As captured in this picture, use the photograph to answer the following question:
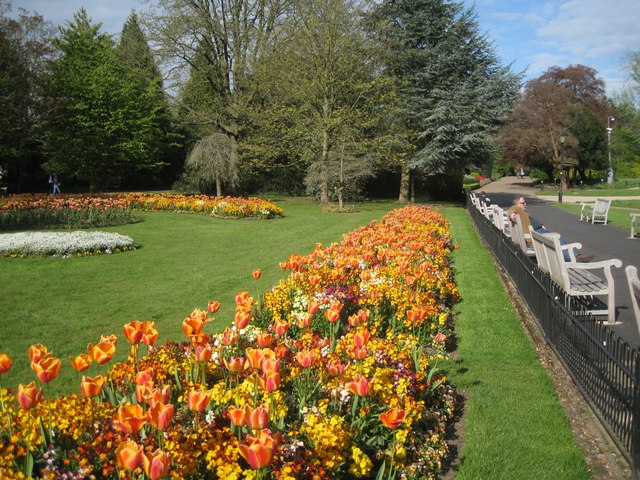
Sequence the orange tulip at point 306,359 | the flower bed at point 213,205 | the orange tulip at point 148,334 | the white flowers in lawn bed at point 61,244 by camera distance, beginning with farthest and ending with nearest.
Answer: the flower bed at point 213,205, the white flowers in lawn bed at point 61,244, the orange tulip at point 148,334, the orange tulip at point 306,359

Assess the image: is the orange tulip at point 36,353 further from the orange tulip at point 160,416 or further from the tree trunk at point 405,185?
the tree trunk at point 405,185

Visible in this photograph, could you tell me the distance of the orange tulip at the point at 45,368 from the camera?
98.5 inches

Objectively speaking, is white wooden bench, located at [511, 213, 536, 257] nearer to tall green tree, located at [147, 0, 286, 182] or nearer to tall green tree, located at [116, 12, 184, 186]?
tall green tree, located at [147, 0, 286, 182]

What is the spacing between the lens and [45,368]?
2561mm

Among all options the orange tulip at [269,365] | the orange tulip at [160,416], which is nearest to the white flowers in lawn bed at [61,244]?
the orange tulip at [269,365]

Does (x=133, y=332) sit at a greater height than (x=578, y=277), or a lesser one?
greater

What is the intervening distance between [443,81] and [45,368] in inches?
1036

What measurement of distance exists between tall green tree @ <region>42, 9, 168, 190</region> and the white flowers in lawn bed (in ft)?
64.9

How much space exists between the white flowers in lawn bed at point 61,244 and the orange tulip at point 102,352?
31.9ft

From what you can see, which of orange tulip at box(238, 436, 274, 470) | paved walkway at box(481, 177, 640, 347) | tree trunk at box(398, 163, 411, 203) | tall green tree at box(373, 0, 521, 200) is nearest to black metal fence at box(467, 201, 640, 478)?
paved walkway at box(481, 177, 640, 347)

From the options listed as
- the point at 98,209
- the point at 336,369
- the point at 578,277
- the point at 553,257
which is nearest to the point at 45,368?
the point at 336,369

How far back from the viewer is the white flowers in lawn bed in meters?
11.5

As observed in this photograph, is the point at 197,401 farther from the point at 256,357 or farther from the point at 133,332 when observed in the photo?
the point at 133,332

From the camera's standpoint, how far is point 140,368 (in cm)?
343
